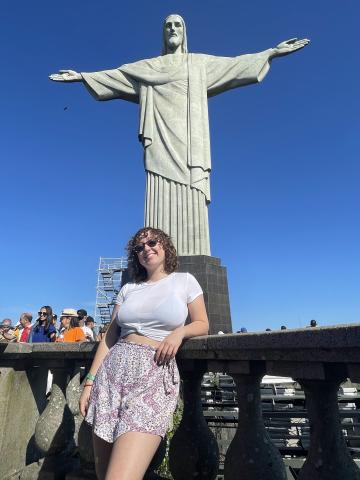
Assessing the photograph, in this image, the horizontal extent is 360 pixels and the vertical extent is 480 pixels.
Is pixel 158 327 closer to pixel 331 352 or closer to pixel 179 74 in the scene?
pixel 331 352

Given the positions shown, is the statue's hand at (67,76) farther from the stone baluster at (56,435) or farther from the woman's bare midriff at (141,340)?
the woman's bare midriff at (141,340)

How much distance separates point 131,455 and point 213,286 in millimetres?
5366

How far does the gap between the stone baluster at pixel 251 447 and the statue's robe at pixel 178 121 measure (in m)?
5.29

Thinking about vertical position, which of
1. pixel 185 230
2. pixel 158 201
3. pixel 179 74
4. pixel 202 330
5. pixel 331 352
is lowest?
pixel 331 352

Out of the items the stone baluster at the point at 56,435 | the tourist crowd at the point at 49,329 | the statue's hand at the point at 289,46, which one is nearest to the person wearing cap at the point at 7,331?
the tourist crowd at the point at 49,329

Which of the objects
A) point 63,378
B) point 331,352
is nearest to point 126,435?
point 331,352

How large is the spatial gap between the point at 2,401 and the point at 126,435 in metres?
1.73

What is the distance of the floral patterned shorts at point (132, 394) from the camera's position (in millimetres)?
1562

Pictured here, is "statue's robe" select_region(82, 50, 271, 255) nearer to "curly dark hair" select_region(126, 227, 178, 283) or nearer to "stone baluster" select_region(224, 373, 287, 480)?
"curly dark hair" select_region(126, 227, 178, 283)

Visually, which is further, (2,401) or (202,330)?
(2,401)

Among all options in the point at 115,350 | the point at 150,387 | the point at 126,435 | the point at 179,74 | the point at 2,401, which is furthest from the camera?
the point at 179,74

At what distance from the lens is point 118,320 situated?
1.91 meters

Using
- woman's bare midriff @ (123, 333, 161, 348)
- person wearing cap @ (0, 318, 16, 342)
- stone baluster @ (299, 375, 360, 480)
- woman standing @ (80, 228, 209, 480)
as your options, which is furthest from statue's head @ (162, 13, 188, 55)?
stone baluster @ (299, 375, 360, 480)

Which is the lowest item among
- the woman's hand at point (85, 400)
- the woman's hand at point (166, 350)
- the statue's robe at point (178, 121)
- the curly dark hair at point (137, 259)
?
the woman's hand at point (85, 400)
